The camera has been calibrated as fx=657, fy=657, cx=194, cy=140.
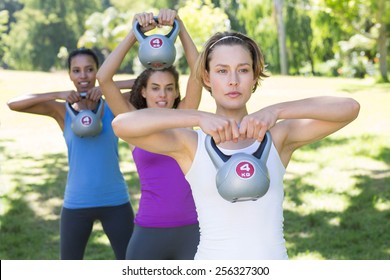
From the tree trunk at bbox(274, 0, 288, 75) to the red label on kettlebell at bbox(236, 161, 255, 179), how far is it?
86.4ft

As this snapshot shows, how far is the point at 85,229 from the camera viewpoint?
3938 mm

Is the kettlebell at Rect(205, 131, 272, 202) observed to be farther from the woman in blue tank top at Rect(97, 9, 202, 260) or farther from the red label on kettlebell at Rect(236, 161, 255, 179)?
the woman in blue tank top at Rect(97, 9, 202, 260)

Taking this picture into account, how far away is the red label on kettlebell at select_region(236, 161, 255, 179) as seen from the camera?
217 centimetres

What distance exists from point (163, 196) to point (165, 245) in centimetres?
24

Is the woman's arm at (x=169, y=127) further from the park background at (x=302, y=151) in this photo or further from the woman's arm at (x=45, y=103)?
the woman's arm at (x=45, y=103)

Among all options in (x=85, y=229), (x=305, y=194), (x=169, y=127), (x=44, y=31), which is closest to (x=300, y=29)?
(x=305, y=194)

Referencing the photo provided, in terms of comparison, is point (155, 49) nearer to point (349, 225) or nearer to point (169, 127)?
point (169, 127)

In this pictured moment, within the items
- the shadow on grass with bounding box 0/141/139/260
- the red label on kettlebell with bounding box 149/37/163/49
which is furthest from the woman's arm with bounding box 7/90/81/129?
the shadow on grass with bounding box 0/141/139/260

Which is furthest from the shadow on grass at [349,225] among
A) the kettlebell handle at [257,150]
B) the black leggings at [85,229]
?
the kettlebell handle at [257,150]

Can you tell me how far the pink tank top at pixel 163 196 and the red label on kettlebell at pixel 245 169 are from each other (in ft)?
3.82

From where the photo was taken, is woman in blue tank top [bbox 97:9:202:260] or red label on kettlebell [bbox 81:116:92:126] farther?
red label on kettlebell [bbox 81:116:92:126]

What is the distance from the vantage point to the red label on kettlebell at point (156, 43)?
3.18 m

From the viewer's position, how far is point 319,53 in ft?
94.2
